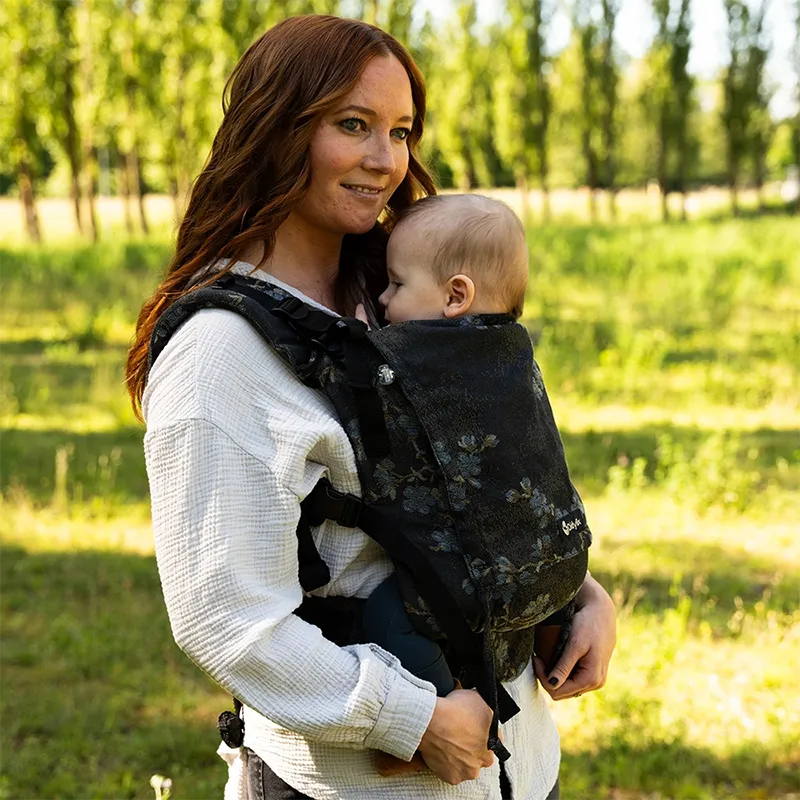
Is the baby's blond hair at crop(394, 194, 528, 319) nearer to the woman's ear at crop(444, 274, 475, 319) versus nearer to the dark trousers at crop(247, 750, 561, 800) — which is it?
the woman's ear at crop(444, 274, 475, 319)

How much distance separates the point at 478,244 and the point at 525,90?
34.7 m

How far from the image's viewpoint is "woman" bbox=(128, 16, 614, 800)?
4.60 ft

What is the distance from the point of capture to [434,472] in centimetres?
153

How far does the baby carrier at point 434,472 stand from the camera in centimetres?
150

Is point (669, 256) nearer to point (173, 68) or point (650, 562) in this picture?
point (650, 562)

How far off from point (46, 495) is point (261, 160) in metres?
5.27

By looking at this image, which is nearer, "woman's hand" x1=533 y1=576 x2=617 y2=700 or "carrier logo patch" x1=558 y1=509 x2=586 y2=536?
"carrier logo patch" x1=558 y1=509 x2=586 y2=536

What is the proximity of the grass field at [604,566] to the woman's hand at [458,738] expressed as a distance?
2246 mm

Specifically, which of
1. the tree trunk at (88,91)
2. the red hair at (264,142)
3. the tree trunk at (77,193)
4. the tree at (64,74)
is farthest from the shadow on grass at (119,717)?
the tree trunk at (77,193)

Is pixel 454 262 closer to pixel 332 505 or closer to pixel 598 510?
pixel 332 505

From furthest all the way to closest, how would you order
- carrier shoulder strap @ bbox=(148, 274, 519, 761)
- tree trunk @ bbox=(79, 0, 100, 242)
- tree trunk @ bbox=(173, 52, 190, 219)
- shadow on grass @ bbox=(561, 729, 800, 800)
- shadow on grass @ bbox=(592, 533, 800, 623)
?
tree trunk @ bbox=(173, 52, 190, 219)
tree trunk @ bbox=(79, 0, 100, 242)
shadow on grass @ bbox=(592, 533, 800, 623)
shadow on grass @ bbox=(561, 729, 800, 800)
carrier shoulder strap @ bbox=(148, 274, 519, 761)

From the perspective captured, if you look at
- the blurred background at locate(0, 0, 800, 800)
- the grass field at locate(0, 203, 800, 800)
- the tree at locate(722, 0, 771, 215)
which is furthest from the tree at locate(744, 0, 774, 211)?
the grass field at locate(0, 203, 800, 800)

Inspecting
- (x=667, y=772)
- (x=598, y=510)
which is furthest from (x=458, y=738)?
(x=598, y=510)

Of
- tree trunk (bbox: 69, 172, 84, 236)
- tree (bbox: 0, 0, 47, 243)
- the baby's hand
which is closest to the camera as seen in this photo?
the baby's hand
